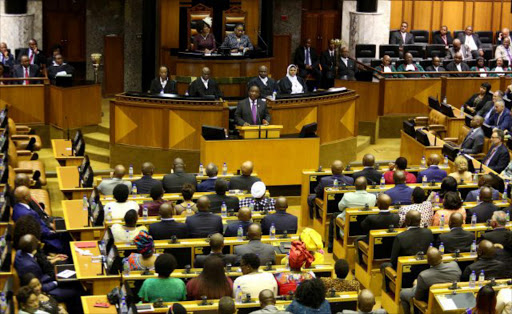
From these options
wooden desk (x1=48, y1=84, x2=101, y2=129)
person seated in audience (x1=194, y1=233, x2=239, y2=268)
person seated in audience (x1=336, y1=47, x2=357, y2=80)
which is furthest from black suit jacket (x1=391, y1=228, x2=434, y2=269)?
person seated in audience (x1=336, y1=47, x2=357, y2=80)

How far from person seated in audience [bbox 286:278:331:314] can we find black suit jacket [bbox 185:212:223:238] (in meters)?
2.59

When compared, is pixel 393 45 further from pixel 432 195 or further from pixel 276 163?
pixel 432 195

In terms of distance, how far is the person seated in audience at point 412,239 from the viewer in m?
10.6

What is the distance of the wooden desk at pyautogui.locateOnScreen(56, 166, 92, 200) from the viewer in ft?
42.1

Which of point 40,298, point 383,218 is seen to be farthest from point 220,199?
point 40,298

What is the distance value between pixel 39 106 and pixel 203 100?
138 inches

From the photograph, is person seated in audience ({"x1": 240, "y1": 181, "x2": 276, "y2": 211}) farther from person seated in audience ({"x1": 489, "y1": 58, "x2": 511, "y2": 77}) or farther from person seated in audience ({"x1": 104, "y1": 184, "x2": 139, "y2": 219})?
person seated in audience ({"x1": 489, "y1": 58, "x2": 511, "y2": 77})

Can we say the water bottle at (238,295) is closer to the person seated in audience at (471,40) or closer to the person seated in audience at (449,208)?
the person seated in audience at (449,208)

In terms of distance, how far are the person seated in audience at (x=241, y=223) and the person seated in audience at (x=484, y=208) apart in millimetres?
2769

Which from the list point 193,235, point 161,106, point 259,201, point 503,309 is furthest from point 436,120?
point 503,309

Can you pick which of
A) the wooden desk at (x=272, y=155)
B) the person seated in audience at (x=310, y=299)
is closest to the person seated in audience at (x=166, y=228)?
the person seated in audience at (x=310, y=299)

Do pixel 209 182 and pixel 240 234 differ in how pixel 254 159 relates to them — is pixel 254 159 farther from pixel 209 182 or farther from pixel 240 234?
pixel 240 234

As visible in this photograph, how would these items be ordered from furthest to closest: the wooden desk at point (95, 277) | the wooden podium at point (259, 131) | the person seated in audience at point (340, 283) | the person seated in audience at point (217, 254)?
the wooden podium at point (259, 131) < the person seated in audience at point (217, 254) < the wooden desk at point (95, 277) < the person seated in audience at point (340, 283)

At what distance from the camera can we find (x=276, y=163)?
15.0 meters
